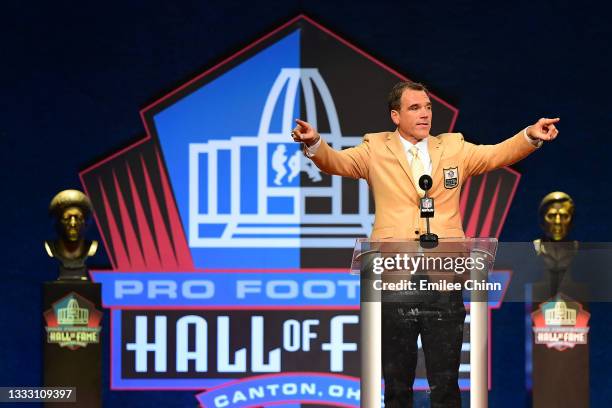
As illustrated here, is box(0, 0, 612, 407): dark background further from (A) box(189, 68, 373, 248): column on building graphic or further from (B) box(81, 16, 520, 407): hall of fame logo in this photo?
(A) box(189, 68, 373, 248): column on building graphic

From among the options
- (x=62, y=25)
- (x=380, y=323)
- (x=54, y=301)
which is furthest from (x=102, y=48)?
(x=380, y=323)

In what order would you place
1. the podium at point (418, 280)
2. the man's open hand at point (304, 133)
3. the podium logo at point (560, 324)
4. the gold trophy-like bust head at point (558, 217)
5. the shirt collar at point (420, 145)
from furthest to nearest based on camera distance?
the gold trophy-like bust head at point (558, 217)
the podium logo at point (560, 324)
the shirt collar at point (420, 145)
the man's open hand at point (304, 133)
the podium at point (418, 280)

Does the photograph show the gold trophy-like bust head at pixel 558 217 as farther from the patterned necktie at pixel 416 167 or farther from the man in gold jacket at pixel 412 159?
the patterned necktie at pixel 416 167

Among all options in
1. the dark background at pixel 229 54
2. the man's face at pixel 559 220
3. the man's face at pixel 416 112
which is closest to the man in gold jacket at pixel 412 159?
the man's face at pixel 416 112

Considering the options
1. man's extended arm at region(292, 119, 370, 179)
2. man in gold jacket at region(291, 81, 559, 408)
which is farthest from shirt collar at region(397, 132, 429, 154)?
man's extended arm at region(292, 119, 370, 179)

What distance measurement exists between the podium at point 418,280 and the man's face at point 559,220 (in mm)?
2234

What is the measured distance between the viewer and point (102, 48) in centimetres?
568

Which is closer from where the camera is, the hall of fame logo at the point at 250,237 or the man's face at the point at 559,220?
the man's face at the point at 559,220

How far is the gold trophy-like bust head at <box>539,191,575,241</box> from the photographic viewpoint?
5.23 meters

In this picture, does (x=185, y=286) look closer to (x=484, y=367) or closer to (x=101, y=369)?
(x=101, y=369)

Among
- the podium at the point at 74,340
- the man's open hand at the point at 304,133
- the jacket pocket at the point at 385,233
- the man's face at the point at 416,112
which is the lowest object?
the podium at the point at 74,340

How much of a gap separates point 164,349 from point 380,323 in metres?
2.77

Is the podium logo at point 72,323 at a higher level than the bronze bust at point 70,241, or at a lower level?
lower

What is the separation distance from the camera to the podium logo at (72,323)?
512 centimetres
